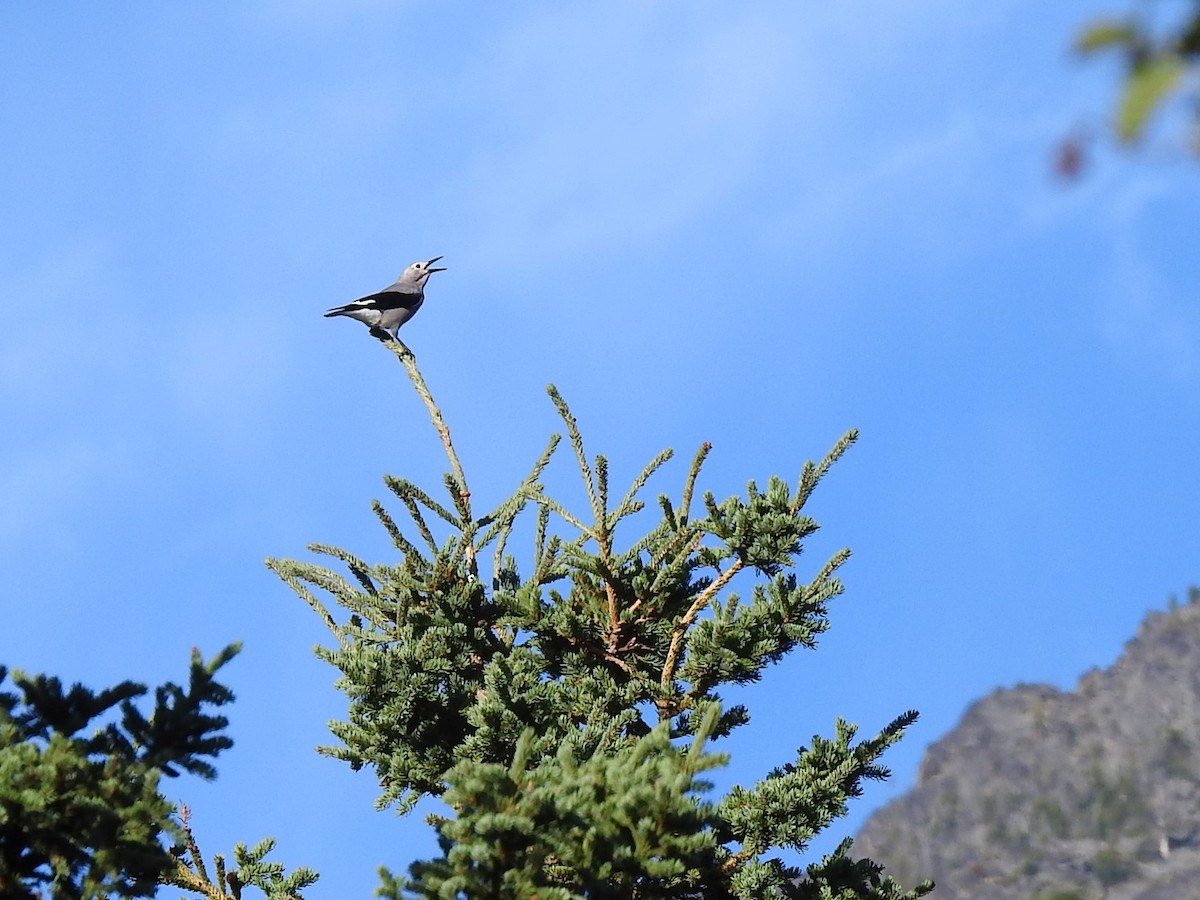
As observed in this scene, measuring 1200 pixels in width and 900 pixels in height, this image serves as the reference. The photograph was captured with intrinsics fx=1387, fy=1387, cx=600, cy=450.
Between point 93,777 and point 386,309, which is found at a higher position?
point 386,309

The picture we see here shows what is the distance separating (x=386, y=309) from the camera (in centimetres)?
1199

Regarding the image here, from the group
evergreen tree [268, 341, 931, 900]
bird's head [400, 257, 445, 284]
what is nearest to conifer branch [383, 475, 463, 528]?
evergreen tree [268, 341, 931, 900]

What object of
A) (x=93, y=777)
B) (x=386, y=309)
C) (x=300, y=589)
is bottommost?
(x=93, y=777)

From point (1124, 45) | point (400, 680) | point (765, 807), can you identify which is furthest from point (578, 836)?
point (1124, 45)

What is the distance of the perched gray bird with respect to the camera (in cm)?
1176

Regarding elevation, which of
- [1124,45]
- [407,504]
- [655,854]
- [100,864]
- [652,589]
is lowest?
[1124,45]

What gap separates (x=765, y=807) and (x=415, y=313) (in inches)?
229

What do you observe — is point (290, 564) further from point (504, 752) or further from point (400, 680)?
point (504, 752)

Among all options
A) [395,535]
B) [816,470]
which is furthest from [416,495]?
[816,470]

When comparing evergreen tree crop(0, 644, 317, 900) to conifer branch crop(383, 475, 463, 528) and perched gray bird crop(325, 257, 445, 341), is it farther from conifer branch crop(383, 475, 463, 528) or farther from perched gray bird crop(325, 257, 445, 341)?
perched gray bird crop(325, 257, 445, 341)

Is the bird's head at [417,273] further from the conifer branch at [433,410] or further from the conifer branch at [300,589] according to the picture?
the conifer branch at [300,589]

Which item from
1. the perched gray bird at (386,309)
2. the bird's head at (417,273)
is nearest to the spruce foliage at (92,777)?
the perched gray bird at (386,309)

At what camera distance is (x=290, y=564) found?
32.3 ft

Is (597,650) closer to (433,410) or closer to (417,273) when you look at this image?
(433,410)
